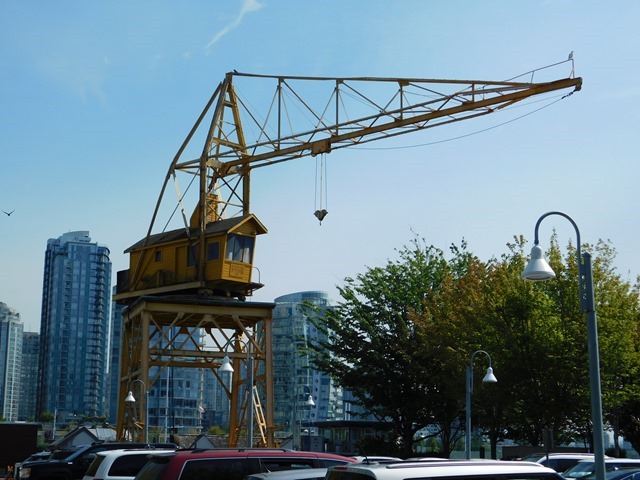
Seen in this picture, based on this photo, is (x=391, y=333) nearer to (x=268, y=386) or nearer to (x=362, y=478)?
(x=268, y=386)

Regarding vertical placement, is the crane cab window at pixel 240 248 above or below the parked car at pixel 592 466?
above

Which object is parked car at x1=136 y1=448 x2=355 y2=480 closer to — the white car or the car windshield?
the white car

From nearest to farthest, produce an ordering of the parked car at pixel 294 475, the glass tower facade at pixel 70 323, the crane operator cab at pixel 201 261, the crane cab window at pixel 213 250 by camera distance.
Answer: the parked car at pixel 294 475
the crane operator cab at pixel 201 261
the crane cab window at pixel 213 250
the glass tower facade at pixel 70 323

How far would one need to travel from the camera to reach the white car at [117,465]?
59.4ft

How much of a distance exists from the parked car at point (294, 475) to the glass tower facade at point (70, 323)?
577ft

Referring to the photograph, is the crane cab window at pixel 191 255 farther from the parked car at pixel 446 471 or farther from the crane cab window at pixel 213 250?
the parked car at pixel 446 471

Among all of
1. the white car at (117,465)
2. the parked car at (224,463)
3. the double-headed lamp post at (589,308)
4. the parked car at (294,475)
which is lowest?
the white car at (117,465)

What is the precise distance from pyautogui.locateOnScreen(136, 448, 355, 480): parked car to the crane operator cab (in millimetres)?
29595

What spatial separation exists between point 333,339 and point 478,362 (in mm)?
13620

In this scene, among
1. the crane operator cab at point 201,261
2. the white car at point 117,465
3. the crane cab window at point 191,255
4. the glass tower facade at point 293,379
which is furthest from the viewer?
the glass tower facade at point 293,379

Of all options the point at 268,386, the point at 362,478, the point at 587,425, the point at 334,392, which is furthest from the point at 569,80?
the point at 334,392

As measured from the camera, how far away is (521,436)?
51375mm

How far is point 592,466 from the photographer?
930 inches

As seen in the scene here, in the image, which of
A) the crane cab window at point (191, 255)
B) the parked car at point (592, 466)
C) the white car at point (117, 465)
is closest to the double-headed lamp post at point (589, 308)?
the parked car at point (592, 466)
